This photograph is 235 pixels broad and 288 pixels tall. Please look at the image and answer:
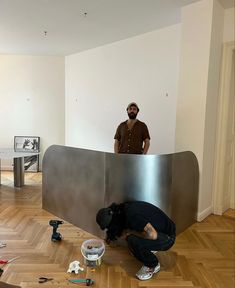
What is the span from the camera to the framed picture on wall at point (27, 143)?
19.3ft

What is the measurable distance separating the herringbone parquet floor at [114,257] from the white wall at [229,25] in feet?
7.62

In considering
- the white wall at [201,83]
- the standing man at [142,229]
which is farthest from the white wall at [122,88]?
the standing man at [142,229]

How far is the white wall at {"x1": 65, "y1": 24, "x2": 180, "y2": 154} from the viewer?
3912mm

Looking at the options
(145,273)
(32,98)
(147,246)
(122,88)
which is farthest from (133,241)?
(32,98)

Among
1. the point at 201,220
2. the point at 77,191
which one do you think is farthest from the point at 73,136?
the point at 201,220

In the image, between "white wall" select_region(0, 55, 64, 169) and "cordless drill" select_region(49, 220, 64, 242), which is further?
"white wall" select_region(0, 55, 64, 169)

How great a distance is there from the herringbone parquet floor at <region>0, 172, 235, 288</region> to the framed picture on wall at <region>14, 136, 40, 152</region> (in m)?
2.63

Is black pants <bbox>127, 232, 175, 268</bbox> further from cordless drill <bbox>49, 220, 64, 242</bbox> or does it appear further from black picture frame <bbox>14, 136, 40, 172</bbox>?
black picture frame <bbox>14, 136, 40, 172</bbox>

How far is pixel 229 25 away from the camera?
3.20m

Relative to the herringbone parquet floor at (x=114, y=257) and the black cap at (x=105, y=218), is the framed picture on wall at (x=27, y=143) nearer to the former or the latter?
the herringbone parquet floor at (x=114, y=257)

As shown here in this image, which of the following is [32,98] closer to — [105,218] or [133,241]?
[105,218]

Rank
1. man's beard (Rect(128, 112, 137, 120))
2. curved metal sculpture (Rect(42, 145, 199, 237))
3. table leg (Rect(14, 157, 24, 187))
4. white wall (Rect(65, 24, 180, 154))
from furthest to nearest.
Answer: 1. table leg (Rect(14, 157, 24, 187))
2. white wall (Rect(65, 24, 180, 154))
3. man's beard (Rect(128, 112, 137, 120))
4. curved metal sculpture (Rect(42, 145, 199, 237))

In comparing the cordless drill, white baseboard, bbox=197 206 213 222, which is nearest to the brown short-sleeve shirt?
white baseboard, bbox=197 206 213 222

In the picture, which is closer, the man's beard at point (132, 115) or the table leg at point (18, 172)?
the man's beard at point (132, 115)
